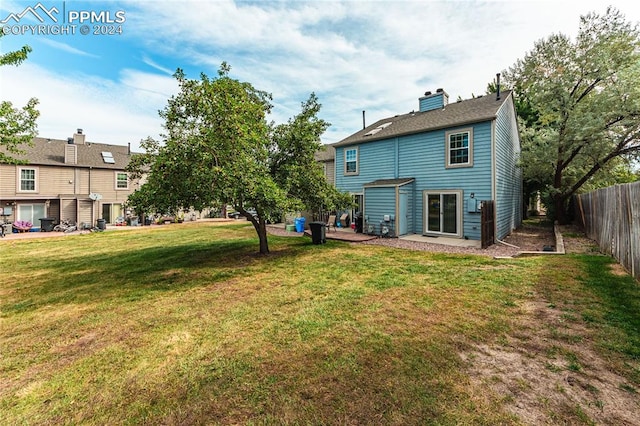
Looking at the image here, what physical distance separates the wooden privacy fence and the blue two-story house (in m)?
3.19

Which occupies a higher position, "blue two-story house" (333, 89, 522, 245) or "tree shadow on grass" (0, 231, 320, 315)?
"blue two-story house" (333, 89, 522, 245)

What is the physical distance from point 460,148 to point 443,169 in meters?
1.14

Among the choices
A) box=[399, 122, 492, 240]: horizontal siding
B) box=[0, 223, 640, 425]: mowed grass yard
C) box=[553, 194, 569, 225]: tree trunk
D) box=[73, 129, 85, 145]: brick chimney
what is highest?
box=[73, 129, 85, 145]: brick chimney

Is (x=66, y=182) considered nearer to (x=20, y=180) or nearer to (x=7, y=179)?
(x=20, y=180)

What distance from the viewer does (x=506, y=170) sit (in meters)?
13.2

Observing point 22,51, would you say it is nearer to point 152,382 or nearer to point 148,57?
point 148,57

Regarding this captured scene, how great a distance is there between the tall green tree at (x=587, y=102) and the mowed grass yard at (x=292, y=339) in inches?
371

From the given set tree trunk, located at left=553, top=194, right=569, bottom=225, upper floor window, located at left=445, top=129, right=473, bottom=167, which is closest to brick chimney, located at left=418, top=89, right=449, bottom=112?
upper floor window, located at left=445, top=129, right=473, bottom=167

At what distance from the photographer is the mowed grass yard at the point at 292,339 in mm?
2424

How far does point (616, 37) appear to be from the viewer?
13.2 metres

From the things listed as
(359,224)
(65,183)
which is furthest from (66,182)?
(359,224)

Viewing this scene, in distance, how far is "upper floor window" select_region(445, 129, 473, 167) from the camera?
1150 centimetres

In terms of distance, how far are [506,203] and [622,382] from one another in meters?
12.4

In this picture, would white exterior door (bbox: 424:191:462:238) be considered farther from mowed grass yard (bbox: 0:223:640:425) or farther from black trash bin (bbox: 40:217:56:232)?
black trash bin (bbox: 40:217:56:232)
